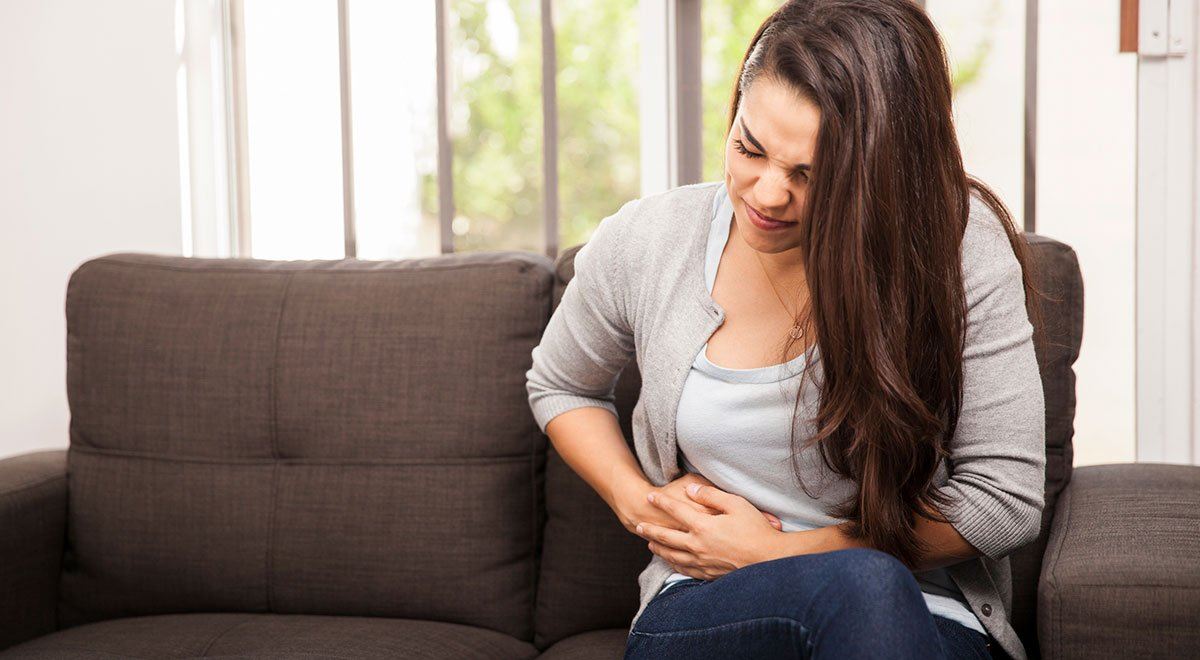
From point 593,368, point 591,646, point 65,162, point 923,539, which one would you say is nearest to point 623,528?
point 591,646

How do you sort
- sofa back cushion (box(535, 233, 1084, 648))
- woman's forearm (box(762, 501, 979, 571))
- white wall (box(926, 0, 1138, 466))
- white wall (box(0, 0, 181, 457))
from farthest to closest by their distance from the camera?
white wall (box(0, 0, 181, 457))
white wall (box(926, 0, 1138, 466))
sofa back cushion (box(535, 233, 1084, 648))
woman's forearm (box(762, 501, 979, 571))

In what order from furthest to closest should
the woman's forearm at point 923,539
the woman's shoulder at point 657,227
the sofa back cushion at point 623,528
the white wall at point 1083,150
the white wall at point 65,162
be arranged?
1. the white wall at point 65,162
2. the white wall at point 1083,150
3. the sofa back cushion at point 623,528
4. the woman's shoulder at point 657,227
5. the woman's forearm at point 923,539

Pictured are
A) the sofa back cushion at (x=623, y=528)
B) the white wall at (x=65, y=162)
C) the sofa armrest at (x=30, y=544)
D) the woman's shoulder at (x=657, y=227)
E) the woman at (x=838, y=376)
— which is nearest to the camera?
the woman at (x=838, y=376)

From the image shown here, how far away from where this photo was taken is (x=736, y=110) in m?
1.24

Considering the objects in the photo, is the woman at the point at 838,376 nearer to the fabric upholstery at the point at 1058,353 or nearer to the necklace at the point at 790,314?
the necklace at the point at 790,314

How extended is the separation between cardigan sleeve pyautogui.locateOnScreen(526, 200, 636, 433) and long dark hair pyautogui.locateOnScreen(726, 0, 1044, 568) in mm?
294

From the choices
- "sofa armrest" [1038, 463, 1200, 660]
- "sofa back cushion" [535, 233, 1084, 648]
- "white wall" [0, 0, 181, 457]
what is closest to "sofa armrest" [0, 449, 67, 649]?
"white wall" [0, 0, 181, 457]

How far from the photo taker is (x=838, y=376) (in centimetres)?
112

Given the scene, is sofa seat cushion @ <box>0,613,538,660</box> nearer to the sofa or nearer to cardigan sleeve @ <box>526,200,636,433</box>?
the sofa

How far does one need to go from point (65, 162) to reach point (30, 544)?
3.13 feet

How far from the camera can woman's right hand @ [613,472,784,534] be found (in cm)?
125

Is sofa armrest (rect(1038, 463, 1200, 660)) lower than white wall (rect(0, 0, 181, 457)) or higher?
lower

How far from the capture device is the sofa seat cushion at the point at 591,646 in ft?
4.65

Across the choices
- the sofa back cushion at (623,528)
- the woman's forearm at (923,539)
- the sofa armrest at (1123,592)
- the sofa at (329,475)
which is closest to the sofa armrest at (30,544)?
the sofa at (329,475)
